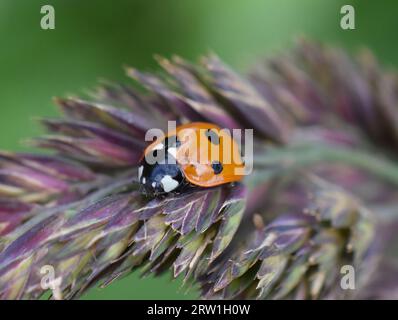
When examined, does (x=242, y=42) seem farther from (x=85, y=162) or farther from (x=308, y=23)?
(x=85, y=162)

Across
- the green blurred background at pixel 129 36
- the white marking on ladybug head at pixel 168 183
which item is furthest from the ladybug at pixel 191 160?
the green blurred background at pixel 129 36

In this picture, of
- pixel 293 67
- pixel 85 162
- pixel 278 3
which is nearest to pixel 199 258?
pixel 85 162

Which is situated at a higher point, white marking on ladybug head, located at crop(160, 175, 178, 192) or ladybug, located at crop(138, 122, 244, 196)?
ladybug, located at crop(138, 122, 244, 196)

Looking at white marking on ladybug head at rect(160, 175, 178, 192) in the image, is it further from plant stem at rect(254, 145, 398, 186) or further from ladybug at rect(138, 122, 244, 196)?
plant stem at rect(254, 145, 398, 186)

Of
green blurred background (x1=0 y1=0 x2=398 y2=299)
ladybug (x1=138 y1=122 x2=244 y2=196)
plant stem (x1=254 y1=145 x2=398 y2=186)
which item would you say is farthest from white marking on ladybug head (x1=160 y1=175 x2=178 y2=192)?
green blurred background (x1=0 y1=0 x2=398 y2=299)

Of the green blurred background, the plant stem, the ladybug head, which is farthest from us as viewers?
the green blurred background

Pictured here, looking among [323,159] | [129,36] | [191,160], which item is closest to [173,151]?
[191,160]

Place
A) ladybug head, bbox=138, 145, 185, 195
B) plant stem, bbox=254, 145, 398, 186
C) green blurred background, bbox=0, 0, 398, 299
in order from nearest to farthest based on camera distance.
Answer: ladybug head, bbox=138, 145, 185, 195, plant stem, bbox=254, 145, 398, 186, green blurred background, bbox=0, 0, 398, 299
